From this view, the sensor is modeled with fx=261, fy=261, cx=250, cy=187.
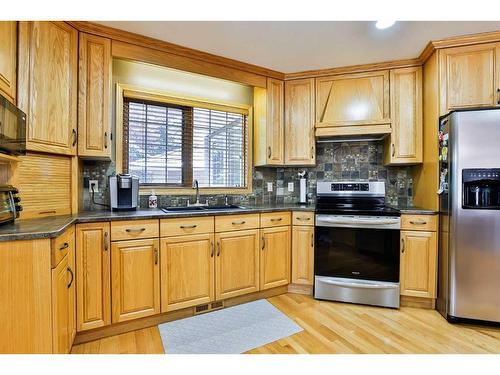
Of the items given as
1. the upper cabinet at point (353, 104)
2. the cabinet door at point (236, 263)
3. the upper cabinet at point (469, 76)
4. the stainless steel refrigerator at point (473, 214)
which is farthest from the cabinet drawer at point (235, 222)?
the upper cabinet at point (469, 76)

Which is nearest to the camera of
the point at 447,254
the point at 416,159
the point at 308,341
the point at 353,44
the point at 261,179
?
the point at 308,341

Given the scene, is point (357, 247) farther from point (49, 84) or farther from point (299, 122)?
point (49, 84)

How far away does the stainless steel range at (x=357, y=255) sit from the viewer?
245cm

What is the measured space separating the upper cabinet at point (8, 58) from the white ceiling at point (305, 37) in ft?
2.21

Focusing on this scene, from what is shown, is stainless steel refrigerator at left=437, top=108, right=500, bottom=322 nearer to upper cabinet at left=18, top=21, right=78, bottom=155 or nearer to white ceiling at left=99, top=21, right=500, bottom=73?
white ceiling at left=99, top=21, right=500, bottom=73

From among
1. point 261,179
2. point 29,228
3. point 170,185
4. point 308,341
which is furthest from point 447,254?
point 29,228

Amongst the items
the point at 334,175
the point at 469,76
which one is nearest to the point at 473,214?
the point at 469,76

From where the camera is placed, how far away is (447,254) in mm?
2213

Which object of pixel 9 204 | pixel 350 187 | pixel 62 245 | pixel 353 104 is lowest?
pixel 62 245

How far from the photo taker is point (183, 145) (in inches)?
112

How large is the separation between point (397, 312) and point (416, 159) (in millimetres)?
1493

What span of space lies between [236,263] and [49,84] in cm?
201

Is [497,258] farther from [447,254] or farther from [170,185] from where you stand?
[170,185]

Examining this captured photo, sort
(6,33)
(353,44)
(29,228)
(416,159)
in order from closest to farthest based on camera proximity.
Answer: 1. (29,228)
2. (6,33)
3. (353,44)
4. (416,159)
